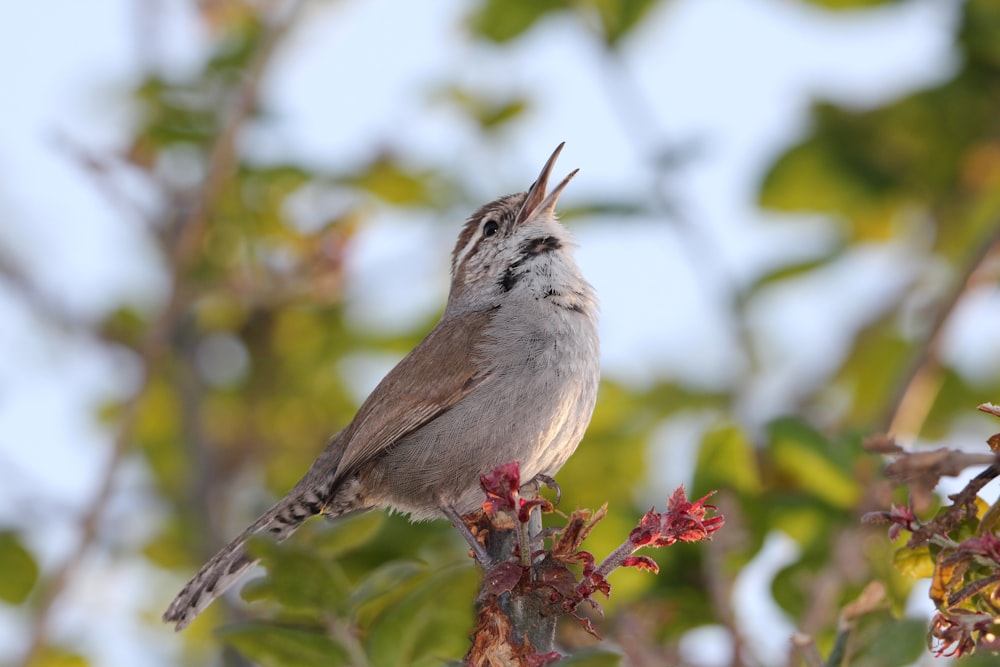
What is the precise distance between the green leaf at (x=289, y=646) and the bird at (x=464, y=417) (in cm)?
170

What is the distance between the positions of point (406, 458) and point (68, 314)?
140 inches

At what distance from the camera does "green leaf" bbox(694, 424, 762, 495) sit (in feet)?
15.2

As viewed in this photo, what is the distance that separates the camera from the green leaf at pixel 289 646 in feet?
A: 8.82

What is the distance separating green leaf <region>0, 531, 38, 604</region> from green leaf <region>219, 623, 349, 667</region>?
7.99 ft

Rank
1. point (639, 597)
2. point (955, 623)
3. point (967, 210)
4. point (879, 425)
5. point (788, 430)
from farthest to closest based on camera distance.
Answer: point (967, 210), point (879, 425), point (639, 597), point (788, 430), point (955, 623)

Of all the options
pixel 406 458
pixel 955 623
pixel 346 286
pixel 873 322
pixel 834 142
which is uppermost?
pixel 346 286

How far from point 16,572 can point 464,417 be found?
6.08ft

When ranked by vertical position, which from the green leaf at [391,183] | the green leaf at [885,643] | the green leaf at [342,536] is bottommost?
the green leaf at [885,643]

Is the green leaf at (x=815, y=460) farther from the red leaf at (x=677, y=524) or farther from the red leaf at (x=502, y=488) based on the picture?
the red leaf at (x=502, y=488)

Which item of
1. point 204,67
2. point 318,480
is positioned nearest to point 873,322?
point 318,480

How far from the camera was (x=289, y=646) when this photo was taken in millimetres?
2705

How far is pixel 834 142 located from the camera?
6.65m

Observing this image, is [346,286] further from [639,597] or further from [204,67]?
[639,597]

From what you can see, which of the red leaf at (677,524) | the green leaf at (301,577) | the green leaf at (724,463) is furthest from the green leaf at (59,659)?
the red leaf at (677,524)
